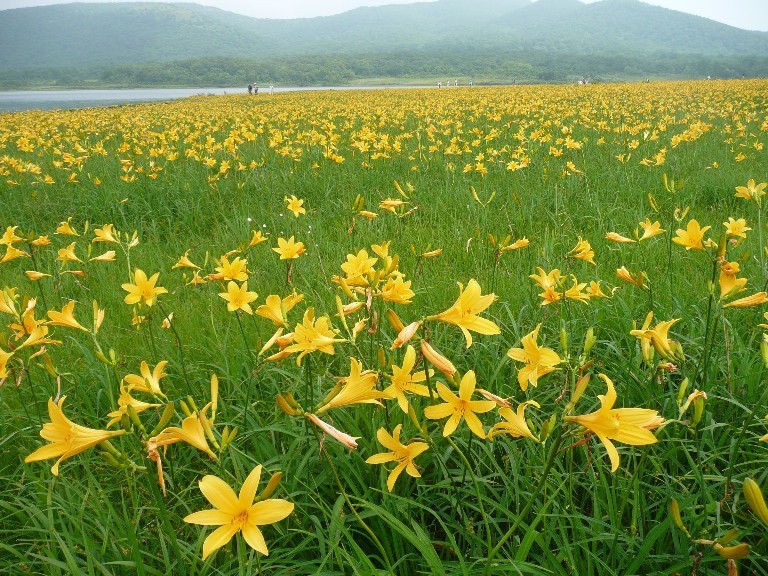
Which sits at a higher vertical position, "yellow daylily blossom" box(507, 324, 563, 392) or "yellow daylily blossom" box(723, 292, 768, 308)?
"yellow daylily blossom" box(723, 292, 768, 308)

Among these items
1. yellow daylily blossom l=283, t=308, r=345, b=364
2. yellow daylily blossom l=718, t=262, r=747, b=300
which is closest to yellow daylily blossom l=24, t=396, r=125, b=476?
yellow daylily blossom l=283, t=308, r=345, b=364

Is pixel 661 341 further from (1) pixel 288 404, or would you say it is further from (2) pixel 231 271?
(2) pixel 231 271

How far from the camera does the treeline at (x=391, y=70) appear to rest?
79000 mm

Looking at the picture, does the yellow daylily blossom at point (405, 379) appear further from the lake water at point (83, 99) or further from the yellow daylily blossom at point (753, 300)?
the lake water at point (83, 99)

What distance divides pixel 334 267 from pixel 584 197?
2.40 meters

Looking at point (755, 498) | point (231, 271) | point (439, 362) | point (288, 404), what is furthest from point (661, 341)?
point (231, 271)

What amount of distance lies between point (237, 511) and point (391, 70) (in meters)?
100.0

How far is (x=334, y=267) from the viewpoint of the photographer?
10.9 feet

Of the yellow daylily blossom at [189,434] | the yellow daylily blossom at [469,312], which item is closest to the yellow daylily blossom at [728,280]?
the yellow daylily blossom at [469,312]

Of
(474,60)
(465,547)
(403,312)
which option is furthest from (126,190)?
(474,60)

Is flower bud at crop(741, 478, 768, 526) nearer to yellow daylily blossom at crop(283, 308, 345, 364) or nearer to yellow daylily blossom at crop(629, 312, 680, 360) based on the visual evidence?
yellow daylily blossom at crop(629, 312, 680, 360)

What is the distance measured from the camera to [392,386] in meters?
1.19

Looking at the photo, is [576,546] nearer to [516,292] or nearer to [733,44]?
[516,292]

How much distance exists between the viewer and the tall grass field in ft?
3.75
